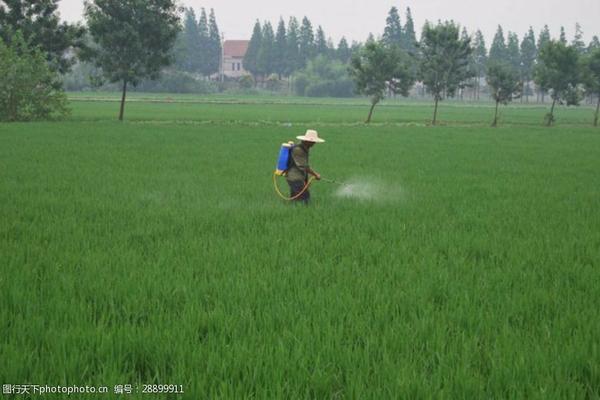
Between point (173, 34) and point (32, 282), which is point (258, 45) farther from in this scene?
point (32, 282)

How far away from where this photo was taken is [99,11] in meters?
34.4

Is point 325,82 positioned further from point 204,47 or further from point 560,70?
point 560,70

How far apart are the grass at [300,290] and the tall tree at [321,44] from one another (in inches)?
5004

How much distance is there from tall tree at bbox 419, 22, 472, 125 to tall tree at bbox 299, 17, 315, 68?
80907mm

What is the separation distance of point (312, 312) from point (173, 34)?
34.4 meters

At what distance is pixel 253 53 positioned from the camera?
128m

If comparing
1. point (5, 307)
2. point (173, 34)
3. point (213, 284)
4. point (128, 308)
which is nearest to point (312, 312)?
point (213, 284)

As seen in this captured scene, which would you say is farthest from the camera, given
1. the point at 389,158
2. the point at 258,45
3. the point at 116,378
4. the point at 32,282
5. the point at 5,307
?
the point at 258,45

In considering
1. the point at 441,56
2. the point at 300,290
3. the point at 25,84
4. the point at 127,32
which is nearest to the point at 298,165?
the point at 300,290

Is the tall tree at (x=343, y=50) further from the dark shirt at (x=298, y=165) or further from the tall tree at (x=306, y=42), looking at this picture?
the dark shirt at (x=298, y=165)

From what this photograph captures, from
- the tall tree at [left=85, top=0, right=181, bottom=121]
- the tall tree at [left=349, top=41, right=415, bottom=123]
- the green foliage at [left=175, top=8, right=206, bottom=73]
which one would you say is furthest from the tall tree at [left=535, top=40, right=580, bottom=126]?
the green foliage at [left=175, top=8, right=206, bottom=73]

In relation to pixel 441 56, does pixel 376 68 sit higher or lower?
lower

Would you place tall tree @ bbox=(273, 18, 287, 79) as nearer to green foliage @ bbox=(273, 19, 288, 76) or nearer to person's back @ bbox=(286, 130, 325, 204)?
green foliage @ bbox=(273, 19, 288, 76)

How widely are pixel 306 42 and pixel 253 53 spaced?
509 inches
